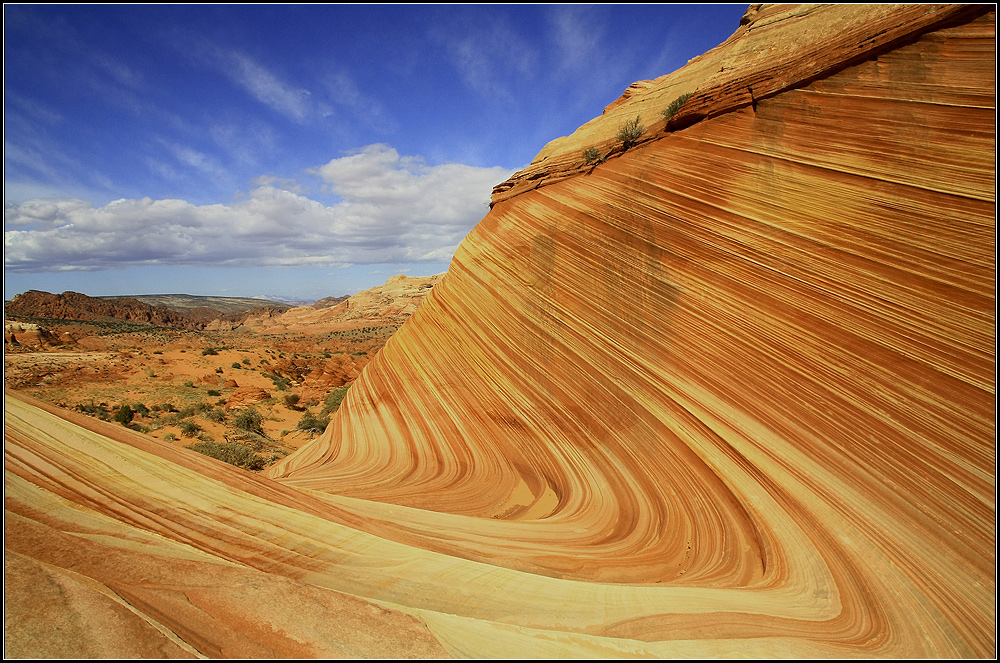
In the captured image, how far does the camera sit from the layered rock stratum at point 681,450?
2.79m

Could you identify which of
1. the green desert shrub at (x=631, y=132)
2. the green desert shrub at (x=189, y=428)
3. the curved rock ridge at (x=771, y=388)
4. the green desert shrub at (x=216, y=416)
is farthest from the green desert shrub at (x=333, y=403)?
the green desert shrub at (x=631, y=132)

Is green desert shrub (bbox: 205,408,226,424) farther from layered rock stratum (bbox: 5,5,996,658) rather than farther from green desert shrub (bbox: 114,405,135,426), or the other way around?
layered rock stratum (bbox: 5,5,996,658)

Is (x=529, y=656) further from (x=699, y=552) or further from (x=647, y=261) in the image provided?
(x=647, y=261)

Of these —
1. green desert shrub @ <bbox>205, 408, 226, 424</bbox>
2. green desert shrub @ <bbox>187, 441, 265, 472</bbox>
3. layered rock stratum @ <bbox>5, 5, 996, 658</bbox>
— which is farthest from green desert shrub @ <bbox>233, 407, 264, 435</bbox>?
layered rock stratum @ <bbox>5, 5, 996, 658</bbox>

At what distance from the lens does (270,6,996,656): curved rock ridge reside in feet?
12.7

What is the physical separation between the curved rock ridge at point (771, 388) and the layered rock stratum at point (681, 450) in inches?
1.1

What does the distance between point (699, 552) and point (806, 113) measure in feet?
18.1

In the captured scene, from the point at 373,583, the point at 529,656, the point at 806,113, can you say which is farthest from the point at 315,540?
the point at 806,113

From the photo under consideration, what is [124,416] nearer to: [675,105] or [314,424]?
[314,424]

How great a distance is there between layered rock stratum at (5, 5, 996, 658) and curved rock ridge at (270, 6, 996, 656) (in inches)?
1.1

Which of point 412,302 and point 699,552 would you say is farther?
point 412,302

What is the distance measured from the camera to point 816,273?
5242mm

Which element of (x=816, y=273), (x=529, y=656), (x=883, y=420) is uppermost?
(x=816, y=273)

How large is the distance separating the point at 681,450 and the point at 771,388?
4.16 feet
